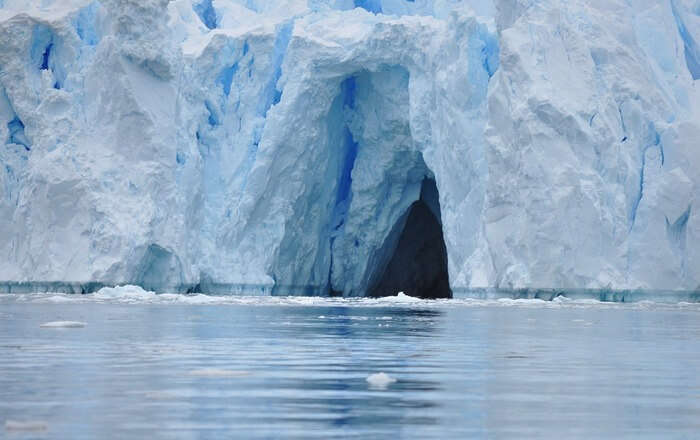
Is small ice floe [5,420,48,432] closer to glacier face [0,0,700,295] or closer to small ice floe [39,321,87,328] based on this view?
small ice floe [39,321,87,328]

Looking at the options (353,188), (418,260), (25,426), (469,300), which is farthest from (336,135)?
(25,426)

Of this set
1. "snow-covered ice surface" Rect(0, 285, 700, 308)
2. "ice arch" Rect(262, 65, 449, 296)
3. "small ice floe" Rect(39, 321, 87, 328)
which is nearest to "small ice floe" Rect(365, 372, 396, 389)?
"small ice floe" Rect(39, 321, 87, 328)

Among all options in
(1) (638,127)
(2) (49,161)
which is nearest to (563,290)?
(1) (638,127)

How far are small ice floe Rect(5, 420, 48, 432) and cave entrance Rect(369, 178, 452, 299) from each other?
31.4 m

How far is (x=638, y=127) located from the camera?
25359 mm

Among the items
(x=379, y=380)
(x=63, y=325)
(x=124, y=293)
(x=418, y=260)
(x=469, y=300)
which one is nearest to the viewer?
(x=379, y=380)

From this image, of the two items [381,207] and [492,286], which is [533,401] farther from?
[381,207]

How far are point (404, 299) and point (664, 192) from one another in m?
6.55

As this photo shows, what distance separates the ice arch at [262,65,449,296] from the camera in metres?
30.2

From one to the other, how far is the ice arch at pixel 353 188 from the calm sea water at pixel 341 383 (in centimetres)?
1800

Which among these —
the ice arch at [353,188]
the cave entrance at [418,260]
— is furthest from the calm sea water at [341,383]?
the cave entrance at [418,260]

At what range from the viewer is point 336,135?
3094cm

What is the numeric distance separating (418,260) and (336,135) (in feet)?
36.0

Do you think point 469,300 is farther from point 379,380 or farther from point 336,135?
point 379,380
